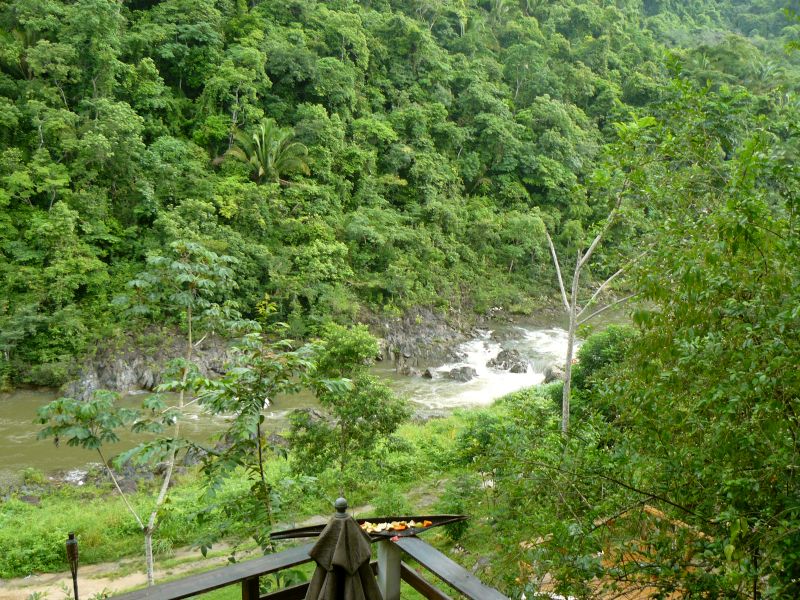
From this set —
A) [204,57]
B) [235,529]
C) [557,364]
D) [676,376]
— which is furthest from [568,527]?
[204,57]

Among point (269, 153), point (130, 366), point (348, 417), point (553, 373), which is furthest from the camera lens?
point (269, 153)

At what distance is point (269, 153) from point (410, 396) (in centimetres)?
870

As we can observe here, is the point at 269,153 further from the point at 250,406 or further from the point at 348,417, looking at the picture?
the point at 250,406

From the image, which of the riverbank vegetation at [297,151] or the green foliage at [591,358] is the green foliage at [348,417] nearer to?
Answer: the riverbank vegetation at [297,151]

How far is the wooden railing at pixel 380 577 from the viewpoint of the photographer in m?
1.99

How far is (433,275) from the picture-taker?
18812 millimetres

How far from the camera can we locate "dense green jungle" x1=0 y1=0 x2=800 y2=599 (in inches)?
73.2

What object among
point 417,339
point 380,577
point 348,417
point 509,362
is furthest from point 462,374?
point 380,577

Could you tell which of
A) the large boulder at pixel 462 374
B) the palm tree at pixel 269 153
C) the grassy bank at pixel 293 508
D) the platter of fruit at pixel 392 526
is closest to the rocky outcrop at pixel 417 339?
the large boulder at pixel 462 374

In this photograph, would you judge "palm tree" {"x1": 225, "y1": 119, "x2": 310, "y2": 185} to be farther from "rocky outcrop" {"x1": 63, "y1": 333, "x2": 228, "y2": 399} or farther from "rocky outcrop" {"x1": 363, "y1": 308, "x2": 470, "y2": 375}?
"rocky outcrop" {"x1": 63, "y1": 333, "x2": 228, "y2": 399}

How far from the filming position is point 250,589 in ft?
7.17

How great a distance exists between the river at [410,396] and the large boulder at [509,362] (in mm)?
177

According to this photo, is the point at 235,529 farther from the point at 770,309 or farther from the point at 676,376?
the point at 770,309

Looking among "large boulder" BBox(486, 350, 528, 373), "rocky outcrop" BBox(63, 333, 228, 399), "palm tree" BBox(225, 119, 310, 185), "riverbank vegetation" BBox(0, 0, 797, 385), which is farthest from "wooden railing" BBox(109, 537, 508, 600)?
"palm tree" BBox(225, 119, 310, 185)
